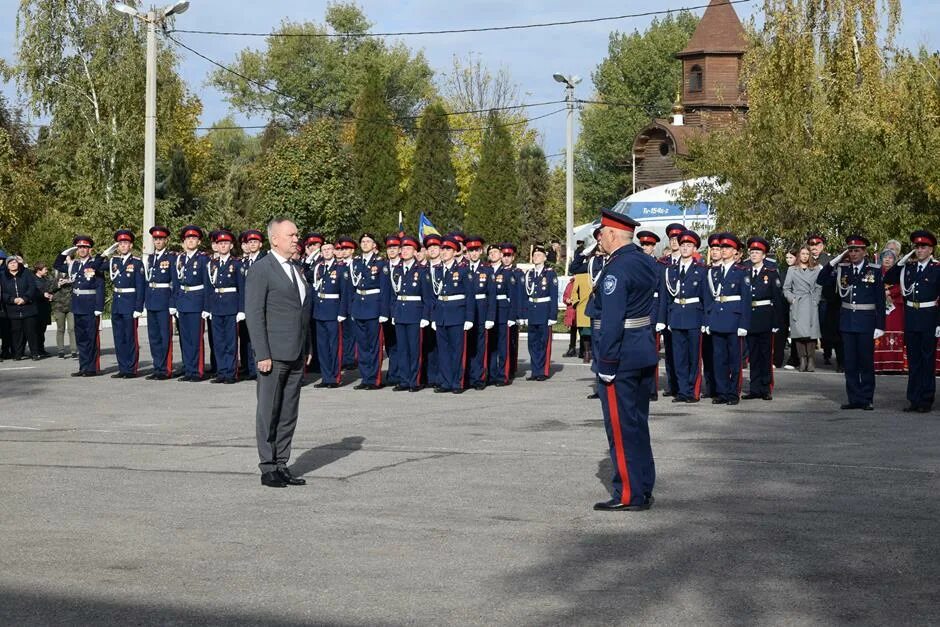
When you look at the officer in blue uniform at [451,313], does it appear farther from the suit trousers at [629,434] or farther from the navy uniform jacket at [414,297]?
the suit trousers at [629,434]

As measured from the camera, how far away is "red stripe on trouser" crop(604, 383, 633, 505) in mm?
9297

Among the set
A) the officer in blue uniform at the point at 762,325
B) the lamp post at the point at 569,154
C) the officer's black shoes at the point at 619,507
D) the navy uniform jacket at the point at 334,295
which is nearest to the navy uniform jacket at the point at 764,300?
the officer in blue uniform at the point at 762,325

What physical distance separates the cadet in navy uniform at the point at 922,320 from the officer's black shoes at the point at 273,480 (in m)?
8.20

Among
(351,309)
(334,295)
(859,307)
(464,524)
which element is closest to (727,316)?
(859,307)

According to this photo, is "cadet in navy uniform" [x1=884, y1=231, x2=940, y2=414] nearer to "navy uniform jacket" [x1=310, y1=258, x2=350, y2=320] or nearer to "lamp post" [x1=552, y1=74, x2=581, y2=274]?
"navy uniform jacket" [x1=310, y1=258, x2=350, y2=320]

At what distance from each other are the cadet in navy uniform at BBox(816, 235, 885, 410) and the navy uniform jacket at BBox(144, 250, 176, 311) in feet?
29.3

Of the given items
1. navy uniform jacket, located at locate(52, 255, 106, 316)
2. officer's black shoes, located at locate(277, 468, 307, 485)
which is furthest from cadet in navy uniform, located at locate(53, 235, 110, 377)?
officer's black shoes, located at locate(277, 468, 307, 485)

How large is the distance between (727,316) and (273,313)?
7502mm

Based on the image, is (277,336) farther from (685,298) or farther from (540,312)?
(540,312)

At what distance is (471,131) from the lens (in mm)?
76688

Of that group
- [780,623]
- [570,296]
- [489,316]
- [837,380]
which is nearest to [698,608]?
[780,623]

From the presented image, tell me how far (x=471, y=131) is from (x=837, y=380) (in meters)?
57.7

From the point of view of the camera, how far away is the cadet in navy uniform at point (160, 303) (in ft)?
64.5

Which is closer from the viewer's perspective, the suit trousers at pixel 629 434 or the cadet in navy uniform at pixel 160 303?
the suit trousers at pixel 629 434
